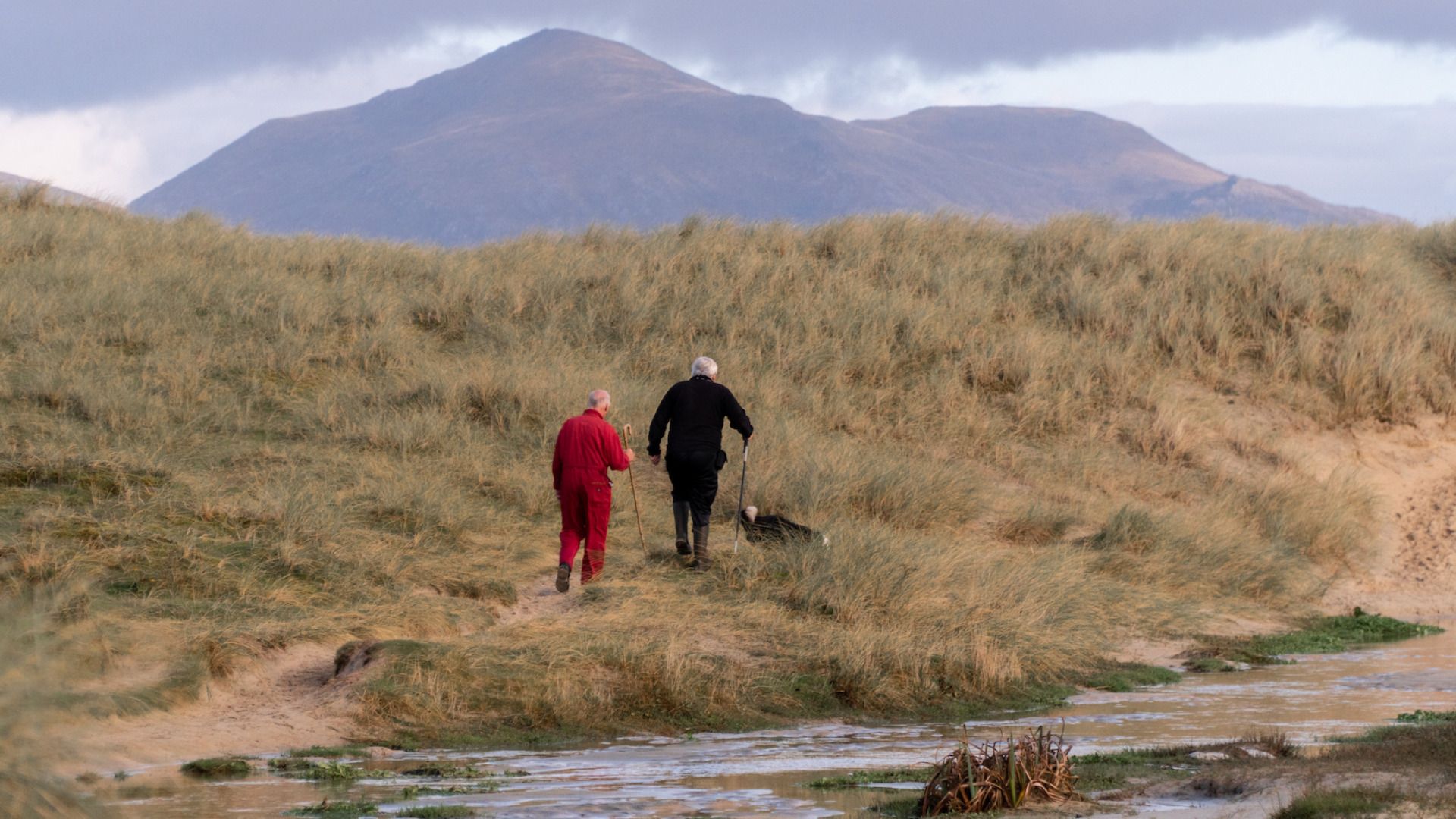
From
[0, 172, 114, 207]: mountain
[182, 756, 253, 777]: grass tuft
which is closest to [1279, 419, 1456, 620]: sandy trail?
[182, 756, 253, 777]: grass tuft

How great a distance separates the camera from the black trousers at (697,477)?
13773 mm

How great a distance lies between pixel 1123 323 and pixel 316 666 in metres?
15.4

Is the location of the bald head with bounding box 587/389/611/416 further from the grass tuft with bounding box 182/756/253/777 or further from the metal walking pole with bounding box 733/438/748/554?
the grass tuft with bounding box 182/756/253/777

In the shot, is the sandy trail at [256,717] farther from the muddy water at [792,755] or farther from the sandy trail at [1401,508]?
the sandy trail at [1401,508]

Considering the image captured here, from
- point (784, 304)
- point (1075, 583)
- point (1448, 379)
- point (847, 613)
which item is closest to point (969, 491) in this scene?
point (1075, 583)

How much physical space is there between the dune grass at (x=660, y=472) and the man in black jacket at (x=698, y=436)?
1.82ft

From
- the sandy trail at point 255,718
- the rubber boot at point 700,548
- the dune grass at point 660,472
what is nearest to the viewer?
the sandy trail at point 255,718

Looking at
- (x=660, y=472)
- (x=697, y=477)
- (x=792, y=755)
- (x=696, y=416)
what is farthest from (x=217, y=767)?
(x=660, y=472)

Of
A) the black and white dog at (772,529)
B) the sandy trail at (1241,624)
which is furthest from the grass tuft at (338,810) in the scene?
the black and white dog at (772,529)

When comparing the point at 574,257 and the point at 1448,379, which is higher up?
the point at 574,257

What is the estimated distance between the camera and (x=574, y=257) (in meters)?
24.9

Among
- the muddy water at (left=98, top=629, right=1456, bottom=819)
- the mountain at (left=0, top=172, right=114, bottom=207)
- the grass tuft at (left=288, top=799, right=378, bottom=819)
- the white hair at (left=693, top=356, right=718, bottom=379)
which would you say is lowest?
the muddy water at (left=98, top=629, right=1456, bottom=819)

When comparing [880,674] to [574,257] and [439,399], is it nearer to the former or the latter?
[439,399]

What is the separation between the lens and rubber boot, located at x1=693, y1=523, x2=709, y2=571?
45.6ft
